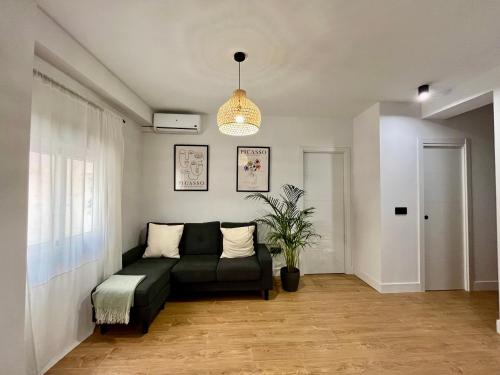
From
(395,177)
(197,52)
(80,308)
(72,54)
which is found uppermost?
(197,52)

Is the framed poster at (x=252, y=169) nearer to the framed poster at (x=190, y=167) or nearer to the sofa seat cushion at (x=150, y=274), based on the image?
the framed poster at (x=190, y=167)

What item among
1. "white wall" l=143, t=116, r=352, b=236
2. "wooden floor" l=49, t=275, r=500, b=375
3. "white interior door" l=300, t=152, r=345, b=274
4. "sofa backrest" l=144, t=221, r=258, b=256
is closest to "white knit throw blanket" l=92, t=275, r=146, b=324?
"wooden floor" l=49, t=275, r=500, b=375

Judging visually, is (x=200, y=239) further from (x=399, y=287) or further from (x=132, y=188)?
(x=399, y=287)

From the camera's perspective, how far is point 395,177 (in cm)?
295

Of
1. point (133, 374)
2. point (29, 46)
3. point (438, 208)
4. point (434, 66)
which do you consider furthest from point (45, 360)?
point (438, 208)

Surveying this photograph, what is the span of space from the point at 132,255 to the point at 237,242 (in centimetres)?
132

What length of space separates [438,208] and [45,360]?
4353 mm

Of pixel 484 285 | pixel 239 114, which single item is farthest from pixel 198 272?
pixel 484 285

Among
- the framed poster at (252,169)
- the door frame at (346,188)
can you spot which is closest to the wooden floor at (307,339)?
the door frame at (346,188)

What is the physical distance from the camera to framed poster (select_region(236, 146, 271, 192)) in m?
3.55

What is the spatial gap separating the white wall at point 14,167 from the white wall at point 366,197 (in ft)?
11.2

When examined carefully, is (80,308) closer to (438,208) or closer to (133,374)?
(133,374)

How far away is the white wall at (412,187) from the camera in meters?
2.94

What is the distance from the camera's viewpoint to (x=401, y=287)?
2.93 meters
